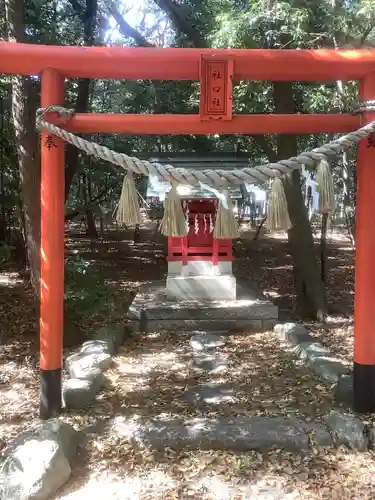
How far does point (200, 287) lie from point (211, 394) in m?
3.19

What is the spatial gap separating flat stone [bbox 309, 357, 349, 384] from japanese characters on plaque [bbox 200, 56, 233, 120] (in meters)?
2.71

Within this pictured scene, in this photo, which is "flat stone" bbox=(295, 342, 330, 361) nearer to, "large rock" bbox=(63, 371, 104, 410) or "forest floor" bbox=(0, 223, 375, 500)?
"forest floor" bbox=(0, 223, 375, 500)

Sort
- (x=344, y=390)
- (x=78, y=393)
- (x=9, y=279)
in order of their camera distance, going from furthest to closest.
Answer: (x=9, y=279) → (x=344, y=390) → (x=78, y=393)

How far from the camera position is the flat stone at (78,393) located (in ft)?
14.1

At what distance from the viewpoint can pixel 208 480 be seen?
10.9 ft

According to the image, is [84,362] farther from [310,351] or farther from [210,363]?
[310,351]

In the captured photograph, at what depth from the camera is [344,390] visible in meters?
4.46

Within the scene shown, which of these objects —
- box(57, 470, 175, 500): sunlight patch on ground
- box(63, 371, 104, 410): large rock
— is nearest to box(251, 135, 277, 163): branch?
box(63, 371, 104, 410): large rock

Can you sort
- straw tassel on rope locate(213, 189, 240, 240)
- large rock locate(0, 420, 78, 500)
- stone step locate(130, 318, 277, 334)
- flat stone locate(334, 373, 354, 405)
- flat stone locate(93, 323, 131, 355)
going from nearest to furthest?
1. large rock locate(0, 420, 78, 500)
2. flat stone locate(334, 373, 354, 405)
3. straw tassel on rope locate(213, 189, 240, 240)
4. flat stone locate(93, 323, 131, 355)
5. stone step locate(130, 318, 277, 334)

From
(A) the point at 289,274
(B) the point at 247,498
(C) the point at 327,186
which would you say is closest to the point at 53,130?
(C) the point at 327,186

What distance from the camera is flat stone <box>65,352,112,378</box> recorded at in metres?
5.00

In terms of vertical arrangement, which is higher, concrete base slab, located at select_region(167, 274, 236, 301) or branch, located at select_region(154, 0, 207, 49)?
branch, located at select_region(154, 0, 207, 49)

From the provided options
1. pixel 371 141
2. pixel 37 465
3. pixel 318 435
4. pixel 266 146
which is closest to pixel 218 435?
pixel 318 435

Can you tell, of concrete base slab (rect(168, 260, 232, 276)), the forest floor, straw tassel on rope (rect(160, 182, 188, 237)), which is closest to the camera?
the forest floor
